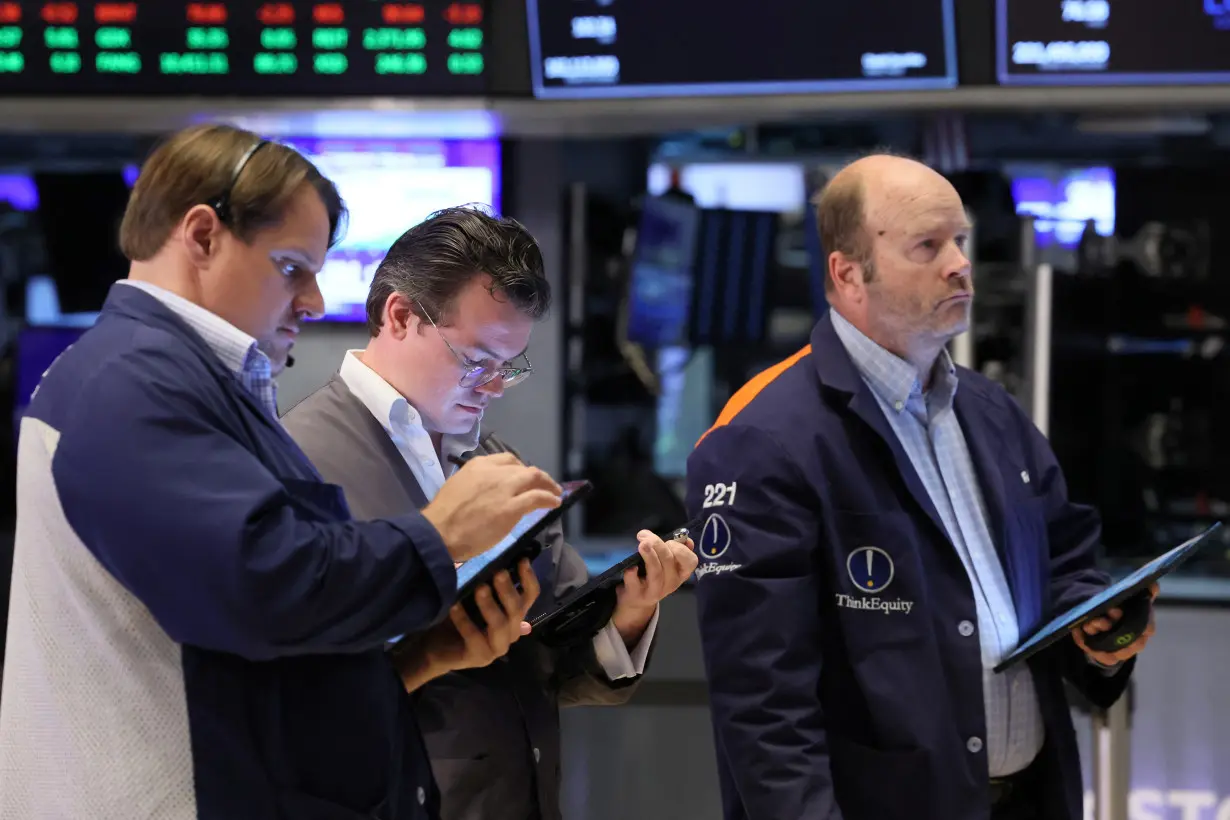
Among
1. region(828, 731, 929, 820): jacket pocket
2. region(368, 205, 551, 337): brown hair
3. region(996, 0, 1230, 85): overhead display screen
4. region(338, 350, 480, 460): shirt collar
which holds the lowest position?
region(828, 731, 929, 820): jacket pocket

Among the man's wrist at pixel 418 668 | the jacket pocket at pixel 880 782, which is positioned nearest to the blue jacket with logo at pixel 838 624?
the jacket pocket at pixel 880 782

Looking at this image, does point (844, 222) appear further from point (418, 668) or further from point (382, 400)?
point (418, 668)

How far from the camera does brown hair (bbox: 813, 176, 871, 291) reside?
2.33 meters

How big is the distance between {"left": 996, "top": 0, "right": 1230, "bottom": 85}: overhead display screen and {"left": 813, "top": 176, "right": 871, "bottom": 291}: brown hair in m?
1.41

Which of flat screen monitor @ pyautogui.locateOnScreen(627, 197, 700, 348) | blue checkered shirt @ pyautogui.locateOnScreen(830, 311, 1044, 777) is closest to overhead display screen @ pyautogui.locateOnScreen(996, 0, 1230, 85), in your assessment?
flat screen monitor @ pyautogui.locateOnScreen(627, 197, 700, 348)

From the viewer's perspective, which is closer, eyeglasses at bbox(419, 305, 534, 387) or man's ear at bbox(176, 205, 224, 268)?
man's ear at bbox(176, 205, 224, 268)

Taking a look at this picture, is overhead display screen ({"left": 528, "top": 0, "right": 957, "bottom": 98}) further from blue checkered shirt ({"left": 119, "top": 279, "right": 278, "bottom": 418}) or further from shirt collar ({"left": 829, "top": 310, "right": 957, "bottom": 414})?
blue checkered shirt ({"left": 119, "top": 279, "right": 278, "bottom": 418})

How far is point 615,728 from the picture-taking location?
3.77 metres

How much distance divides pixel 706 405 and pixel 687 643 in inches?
54.9

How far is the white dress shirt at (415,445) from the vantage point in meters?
1.90

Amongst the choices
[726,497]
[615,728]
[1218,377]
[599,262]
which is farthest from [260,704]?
[1218,377]

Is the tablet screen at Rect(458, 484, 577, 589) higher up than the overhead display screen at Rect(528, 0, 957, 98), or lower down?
lower down

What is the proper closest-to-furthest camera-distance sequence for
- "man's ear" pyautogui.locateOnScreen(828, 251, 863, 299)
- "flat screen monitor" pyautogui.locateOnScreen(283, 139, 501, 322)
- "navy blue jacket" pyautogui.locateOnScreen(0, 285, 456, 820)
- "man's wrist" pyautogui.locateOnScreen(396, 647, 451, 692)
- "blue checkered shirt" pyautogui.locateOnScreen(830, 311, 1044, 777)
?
"navy blue jacket" pyautogui.locateOnScreen(0, 285, 456, 820), "man's wrist" pyautogui.locateOnScreen(396, 647, 451, 692), "blue checkered shirt" pyautogui.locateOnScreen(830, 311, 1044, 777), "man's ear" pyautogui.locateOnScreen(828, 251, 863, 299), "flat screen monitor" pyautogui.locateOnScreen(283, 139, 501, 322)

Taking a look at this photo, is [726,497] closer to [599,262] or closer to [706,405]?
[599,262]
